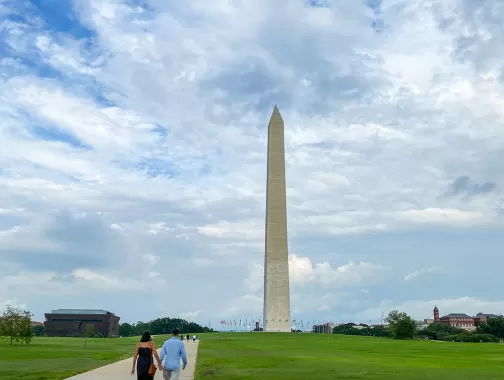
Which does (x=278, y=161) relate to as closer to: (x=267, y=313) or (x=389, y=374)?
(x=267, y=313)

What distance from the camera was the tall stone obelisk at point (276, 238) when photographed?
240 feet

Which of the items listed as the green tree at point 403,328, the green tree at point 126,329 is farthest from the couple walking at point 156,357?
the green tree at point 126,329

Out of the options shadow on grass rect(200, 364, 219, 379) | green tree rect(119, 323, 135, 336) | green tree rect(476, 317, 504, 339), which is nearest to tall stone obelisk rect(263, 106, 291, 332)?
green tree rect(476, 317, 504, 339)

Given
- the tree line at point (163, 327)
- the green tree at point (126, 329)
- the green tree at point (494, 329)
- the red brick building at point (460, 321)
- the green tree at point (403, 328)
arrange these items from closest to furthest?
the green tree at point (403, 328), the green tree at point (494, 329), the tree line at point (163, 327), the green tree at point (126, 329), the red brick building at point (460, 321)

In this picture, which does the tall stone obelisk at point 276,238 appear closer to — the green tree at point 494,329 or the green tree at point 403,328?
the green tree at point 403,328

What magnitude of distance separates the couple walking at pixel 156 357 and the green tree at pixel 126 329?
15279 cm

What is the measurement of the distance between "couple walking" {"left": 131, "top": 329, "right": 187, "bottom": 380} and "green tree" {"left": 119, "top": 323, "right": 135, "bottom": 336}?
152794 millimetres

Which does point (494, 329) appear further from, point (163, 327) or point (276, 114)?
point (163, 327)

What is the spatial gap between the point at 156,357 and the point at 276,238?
61.0 meters

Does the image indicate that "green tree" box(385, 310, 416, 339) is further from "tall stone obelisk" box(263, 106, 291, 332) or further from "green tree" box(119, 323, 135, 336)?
"green tree" box(119, 323, 135, 336)

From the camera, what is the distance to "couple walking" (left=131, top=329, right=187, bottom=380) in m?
12.3

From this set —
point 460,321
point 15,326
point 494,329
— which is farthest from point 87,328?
point 460,321

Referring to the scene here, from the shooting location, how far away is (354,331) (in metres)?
114

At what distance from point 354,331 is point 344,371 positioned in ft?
→ 306
